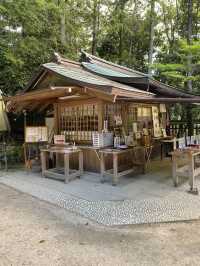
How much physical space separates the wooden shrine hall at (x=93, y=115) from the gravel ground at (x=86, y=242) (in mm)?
2134

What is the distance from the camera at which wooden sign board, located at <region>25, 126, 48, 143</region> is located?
7.19 meters

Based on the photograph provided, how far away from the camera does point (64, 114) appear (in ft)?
25.0

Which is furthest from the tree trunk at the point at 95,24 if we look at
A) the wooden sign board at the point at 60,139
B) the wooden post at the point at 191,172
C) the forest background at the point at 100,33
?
the wooden post at the point at 191,172

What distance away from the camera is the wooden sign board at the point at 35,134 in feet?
23.6

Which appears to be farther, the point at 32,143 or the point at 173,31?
the point at 173,31

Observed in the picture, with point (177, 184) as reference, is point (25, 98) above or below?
above

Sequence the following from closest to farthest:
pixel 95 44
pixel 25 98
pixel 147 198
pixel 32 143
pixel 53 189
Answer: pixel 147 198
pixel 53 189
pixel 25 98
pixel 32 143
pixel 95 44

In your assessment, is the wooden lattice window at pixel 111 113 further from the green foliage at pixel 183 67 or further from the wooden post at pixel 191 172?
the green foliage at pixel 183 67

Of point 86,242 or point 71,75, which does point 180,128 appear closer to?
point 71,75

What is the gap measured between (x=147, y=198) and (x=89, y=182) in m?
1.72

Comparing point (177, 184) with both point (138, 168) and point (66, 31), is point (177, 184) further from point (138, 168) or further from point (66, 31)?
point (66, 31)

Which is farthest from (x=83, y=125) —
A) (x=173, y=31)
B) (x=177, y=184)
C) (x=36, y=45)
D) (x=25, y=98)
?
(x=173, y=31)

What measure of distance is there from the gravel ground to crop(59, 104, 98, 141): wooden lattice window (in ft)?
10.3

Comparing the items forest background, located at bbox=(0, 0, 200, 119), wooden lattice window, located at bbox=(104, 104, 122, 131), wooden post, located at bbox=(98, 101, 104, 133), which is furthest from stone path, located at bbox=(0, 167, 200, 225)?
forest background, located at bbox=(0, 0, 200, 119)
